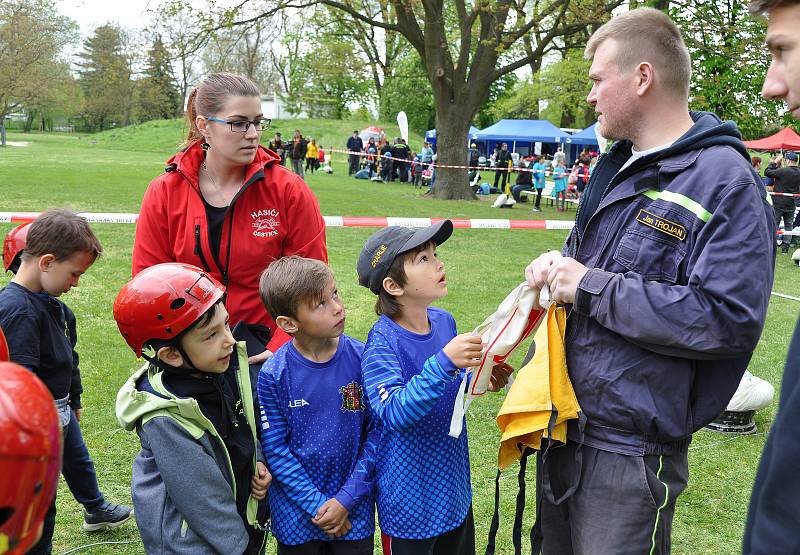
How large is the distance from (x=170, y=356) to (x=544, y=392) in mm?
1340

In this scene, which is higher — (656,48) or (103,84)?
(103,84)

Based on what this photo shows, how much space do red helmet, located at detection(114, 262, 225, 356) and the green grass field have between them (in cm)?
185

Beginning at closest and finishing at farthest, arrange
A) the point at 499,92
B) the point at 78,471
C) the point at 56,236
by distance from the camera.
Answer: the point at 56,236 < the point at 78,471 < the point at 499,92

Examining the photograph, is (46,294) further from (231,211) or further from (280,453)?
(280,453)

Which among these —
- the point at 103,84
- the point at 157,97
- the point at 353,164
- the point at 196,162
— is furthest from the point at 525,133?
the point at 103,84

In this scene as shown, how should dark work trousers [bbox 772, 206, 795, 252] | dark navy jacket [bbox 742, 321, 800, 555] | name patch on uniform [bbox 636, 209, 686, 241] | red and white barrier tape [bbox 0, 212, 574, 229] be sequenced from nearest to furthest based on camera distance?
1. dark navy jacket [bbox 742, 321, 800, 555]
2. name patch on uniform [bbox 636, 209, 686, 241]
3. red and white barrier tape [bbox 0, 212, 574, 229]
4. dark work trousers [bbox 772, 206, 795, 252]

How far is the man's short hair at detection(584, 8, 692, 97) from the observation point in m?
2.29

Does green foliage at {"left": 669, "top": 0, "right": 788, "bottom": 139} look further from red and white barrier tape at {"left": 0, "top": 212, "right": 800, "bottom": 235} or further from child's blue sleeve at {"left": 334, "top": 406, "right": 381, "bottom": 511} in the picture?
child's blue sleeve at {"left": 334, "top": 406, "right": 381, "bottom": 511}

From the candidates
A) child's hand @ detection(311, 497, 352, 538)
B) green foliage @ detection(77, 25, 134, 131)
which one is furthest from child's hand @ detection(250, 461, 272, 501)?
green foliage @ detection(77, 25, 134, 131)

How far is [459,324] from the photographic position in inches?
314

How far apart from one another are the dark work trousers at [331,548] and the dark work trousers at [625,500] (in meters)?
0.91

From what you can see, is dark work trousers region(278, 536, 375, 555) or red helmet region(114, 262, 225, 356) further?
dark work trousers region(278, 536, 375, 555)

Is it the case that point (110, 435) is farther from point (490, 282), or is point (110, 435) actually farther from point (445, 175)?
point (445, 175)

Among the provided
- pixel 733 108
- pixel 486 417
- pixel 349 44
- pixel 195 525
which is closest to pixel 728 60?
pixel 733 108
